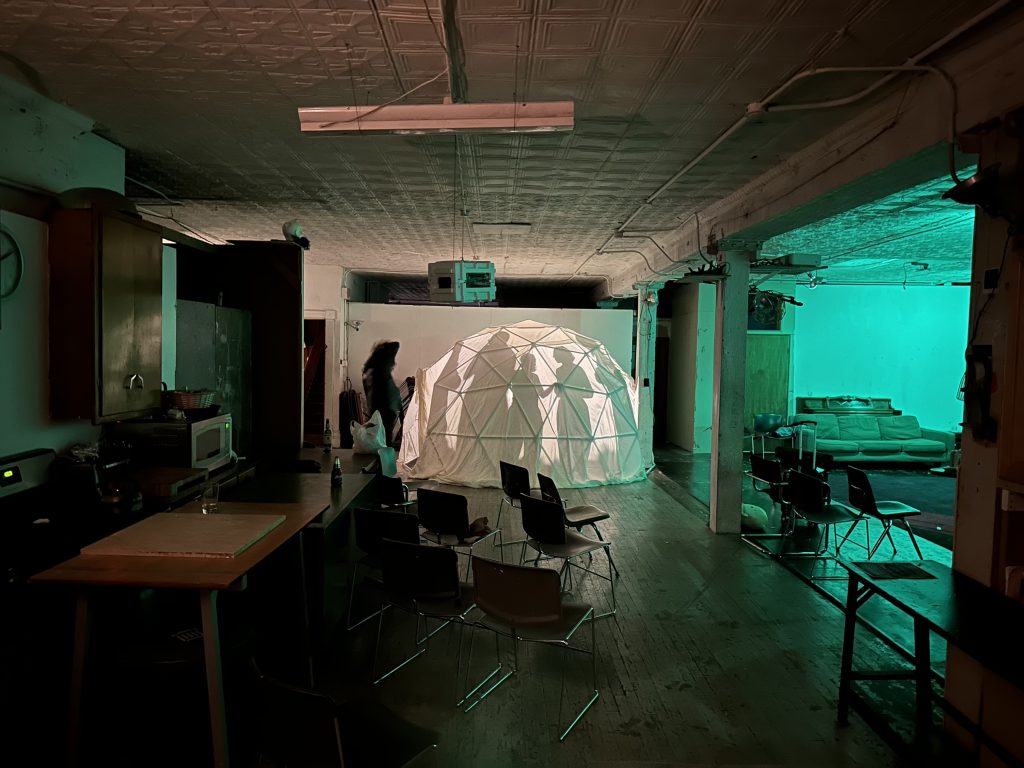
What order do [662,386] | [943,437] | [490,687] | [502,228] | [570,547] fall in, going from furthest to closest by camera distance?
[662,386]
[943,437]
[502,228]
[570,547]
[490,687]

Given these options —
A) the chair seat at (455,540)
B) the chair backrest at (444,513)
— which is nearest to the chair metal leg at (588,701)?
the chair seat at (455,540)

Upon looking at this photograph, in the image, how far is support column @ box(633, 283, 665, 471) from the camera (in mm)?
9727

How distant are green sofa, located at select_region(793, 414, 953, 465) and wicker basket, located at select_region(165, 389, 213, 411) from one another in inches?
352

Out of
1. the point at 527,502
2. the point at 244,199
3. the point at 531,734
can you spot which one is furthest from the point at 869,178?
the point at 244,199

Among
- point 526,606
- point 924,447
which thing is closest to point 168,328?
point 526,606

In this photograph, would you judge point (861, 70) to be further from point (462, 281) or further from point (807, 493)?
point (462, 281)

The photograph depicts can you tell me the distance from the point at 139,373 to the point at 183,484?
2.78 feet

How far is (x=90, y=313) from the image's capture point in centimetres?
351

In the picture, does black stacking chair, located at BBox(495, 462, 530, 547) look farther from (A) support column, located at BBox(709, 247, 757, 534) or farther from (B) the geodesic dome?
(B) the geodesic dome

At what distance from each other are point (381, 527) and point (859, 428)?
1031 cm

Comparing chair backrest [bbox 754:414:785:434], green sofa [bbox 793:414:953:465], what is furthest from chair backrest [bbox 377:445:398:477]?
chair backrest [bbox 754:414:785:434]

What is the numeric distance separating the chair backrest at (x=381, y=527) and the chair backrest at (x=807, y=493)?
375 cm

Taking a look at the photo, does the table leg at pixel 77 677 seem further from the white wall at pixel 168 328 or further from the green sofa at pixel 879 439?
the green sofa at pixel 879 439

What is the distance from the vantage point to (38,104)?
370 cm
